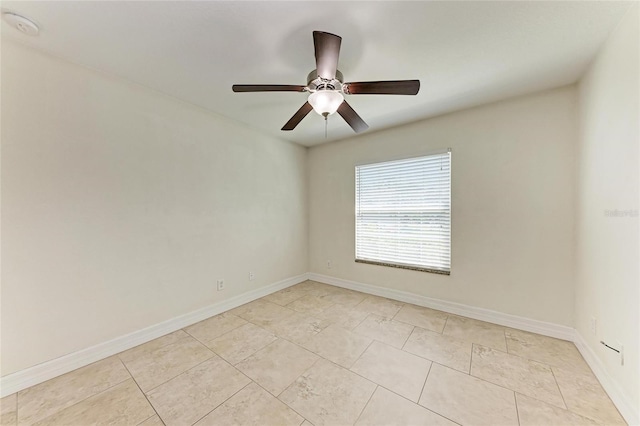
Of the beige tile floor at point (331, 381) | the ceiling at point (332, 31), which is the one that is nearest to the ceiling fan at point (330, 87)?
the ceiling at point (332, 31)

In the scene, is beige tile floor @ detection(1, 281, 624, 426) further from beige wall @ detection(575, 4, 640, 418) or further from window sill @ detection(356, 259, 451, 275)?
window sill @ detection(356, 259, 451, 275)

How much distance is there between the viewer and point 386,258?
344cm

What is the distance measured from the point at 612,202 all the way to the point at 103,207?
4.06 m

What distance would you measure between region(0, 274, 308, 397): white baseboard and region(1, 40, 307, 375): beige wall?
0.19 feet

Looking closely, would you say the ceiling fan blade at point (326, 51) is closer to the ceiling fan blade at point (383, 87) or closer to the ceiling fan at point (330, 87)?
the ceiling fan at point (330, 87)

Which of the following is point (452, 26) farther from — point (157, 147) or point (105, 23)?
point (157, 147)

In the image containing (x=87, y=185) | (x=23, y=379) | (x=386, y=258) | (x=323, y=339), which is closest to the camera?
(x=23, y=379)

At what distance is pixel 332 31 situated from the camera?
1582mm

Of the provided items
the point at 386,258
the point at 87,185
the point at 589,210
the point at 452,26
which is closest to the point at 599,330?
the point at 589,210

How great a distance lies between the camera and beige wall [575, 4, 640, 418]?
55.2 inches

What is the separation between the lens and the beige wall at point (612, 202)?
4.60ft

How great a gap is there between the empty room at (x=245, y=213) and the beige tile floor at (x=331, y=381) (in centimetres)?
2

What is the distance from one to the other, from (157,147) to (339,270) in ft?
10.00

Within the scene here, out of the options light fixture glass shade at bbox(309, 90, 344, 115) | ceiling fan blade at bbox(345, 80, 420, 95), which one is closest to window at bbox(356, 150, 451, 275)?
ceiling fan blade at bbox(345, 80, 420, 95)
